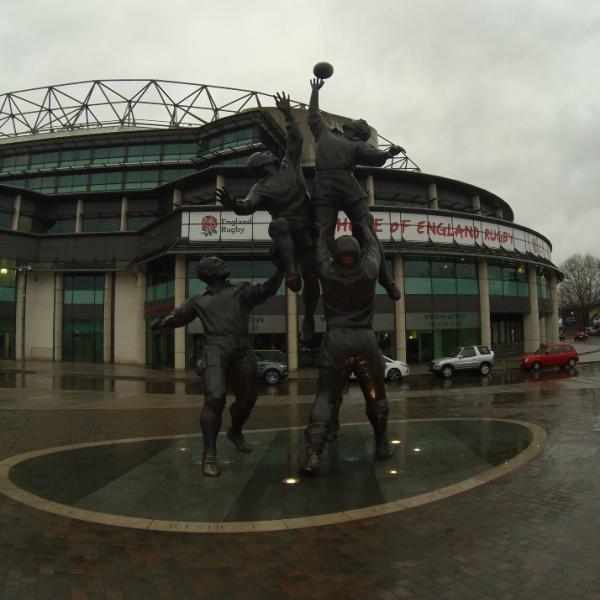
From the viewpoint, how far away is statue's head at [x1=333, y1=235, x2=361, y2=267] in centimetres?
534

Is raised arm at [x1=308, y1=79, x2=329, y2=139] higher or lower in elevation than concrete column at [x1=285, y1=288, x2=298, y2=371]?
higher

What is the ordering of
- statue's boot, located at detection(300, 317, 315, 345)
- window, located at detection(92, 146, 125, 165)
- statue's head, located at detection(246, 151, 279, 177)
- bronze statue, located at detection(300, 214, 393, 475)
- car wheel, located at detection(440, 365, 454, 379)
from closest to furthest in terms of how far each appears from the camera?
bronze statue, located at detection(300, 214, 393, 475), statue's head, located at detection(246, 151, 279, 177), statue's boot, located at detection(300, 317, 315, 345), car wheel, located at detection(440, 365, 454, 379), window, located at detection(92, 146, 125, 165)

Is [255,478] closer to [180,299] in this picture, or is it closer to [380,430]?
[380,430]

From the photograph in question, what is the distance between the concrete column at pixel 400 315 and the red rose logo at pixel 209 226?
37.0 ft

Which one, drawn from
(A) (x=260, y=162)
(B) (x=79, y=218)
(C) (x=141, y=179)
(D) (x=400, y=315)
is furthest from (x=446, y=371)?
(B) (x=79, y=218)

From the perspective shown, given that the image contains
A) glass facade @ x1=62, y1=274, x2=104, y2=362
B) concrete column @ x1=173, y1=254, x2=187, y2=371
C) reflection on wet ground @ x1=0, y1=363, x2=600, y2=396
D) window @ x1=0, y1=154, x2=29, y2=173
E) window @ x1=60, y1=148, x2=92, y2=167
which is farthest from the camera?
window @ x1=0, y1=154, x2=29, y2=173

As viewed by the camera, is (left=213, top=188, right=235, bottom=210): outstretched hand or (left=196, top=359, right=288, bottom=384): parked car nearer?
(left=213, top=188, right=235, bottom=210): outstretched hand

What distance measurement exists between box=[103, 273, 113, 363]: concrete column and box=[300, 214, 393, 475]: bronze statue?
32179mm

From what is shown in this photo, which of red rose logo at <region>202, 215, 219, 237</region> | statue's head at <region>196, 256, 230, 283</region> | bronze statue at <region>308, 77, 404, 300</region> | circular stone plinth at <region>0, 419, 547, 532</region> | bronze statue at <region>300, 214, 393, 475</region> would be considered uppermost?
red rose logo at <region>202, 215, 219, 237</region>

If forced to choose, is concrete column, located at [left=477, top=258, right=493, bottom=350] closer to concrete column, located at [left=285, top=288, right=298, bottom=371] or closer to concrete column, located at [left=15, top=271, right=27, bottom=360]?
concrete column, located at [left=285, top=288, right=298, bottom=371]

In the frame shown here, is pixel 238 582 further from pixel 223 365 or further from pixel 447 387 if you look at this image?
pixel 447 387

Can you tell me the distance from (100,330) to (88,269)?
16.0 ft

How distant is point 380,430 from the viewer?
19.0 ft

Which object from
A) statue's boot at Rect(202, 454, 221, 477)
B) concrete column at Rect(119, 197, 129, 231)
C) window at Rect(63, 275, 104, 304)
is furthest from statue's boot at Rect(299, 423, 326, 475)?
concrete column at Rect(119, 197, 129, 231)
